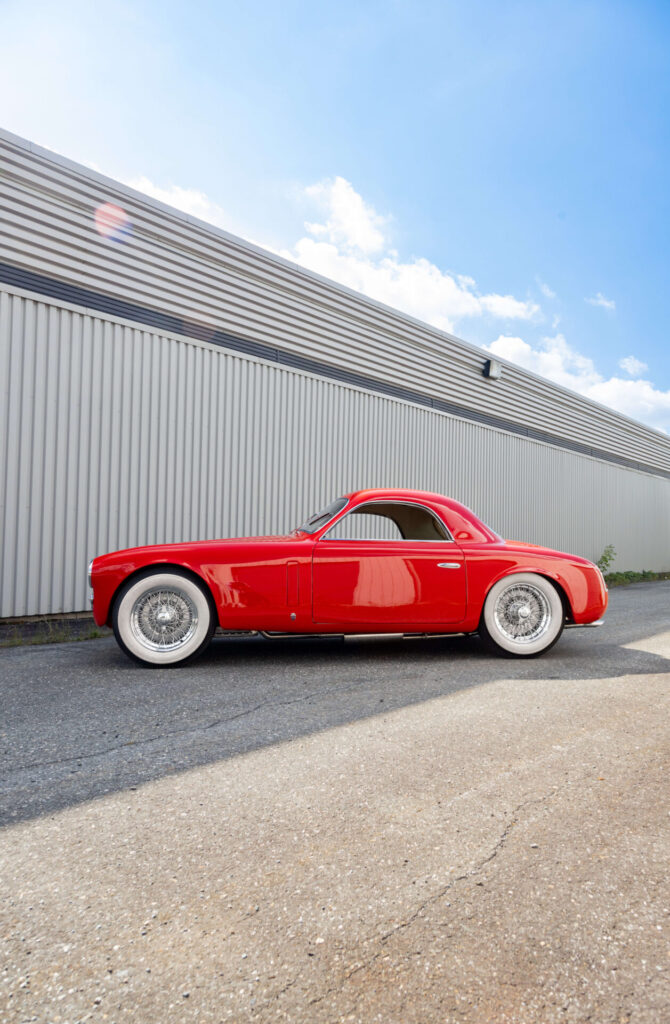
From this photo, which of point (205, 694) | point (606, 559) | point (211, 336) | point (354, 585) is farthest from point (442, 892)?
point (606, 559)

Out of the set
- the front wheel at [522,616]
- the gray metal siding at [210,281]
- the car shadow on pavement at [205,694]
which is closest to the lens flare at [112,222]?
the gray metal siding at [210,281]

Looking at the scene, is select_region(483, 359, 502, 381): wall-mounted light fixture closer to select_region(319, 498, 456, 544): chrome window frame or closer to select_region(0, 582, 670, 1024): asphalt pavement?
select_region(319, 498, 456, 544): chrome window frame

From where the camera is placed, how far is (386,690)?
3.80 meters

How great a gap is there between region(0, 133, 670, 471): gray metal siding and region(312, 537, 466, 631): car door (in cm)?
486

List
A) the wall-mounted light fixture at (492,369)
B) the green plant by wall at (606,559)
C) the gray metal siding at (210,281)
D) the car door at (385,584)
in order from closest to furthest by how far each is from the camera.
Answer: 1. the car door at (385,584)
2. the gray metal siding at (210,281)
3. the wall-mounted light fixture at (492,369)
4. the green plant by wall at (606,559)

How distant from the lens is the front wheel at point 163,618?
4.40 meters

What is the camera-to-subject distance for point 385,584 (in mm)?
4684

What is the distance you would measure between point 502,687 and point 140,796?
242cm

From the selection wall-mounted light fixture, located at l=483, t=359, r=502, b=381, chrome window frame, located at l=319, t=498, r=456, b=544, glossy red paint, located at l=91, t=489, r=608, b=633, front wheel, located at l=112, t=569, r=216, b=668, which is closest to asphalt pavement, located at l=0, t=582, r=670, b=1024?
front wheel, located at l=112, t=569, r=216, b=668

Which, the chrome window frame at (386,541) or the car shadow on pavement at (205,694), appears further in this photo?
the chrome window frame at (386,541)

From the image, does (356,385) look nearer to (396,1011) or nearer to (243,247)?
(243,247)

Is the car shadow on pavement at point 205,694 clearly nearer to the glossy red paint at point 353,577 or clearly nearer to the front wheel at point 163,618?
the front wheel at point 163,618

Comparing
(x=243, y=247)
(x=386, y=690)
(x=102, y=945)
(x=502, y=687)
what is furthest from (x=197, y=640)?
(x=243, y=247)

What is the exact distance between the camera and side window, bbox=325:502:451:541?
485 cm
